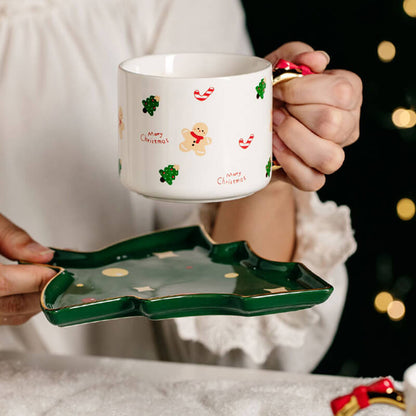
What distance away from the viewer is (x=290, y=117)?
2.06ft

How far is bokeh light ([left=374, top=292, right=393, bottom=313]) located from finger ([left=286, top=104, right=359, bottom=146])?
2.74 ft

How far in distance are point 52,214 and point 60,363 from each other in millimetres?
266

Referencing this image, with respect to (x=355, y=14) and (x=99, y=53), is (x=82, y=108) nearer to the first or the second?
(x=99, y=53)

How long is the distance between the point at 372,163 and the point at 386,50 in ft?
0.77

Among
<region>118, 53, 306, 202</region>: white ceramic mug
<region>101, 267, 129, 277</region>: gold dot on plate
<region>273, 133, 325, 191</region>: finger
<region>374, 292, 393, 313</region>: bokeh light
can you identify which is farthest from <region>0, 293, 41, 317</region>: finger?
<region>374, 292, 393, 313</region>: bokeh light

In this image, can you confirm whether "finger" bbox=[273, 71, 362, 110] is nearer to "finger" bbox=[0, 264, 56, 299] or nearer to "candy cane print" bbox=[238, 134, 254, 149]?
"candy cane print" bbox=[238, 134, 254, 149]

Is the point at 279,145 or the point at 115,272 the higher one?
the point at 279,145

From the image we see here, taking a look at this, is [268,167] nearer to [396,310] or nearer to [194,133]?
[194,133]

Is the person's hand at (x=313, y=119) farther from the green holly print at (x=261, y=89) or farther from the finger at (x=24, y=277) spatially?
the finger at (x=24, y=277)

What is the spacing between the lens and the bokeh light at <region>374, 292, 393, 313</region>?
1.38 meters

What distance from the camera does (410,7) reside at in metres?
1.21

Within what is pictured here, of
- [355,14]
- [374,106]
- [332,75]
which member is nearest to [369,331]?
[374,106]

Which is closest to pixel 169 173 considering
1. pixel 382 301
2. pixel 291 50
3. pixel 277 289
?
pixel 277 289

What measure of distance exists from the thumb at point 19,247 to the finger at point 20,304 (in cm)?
5
